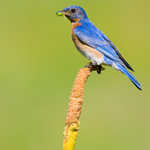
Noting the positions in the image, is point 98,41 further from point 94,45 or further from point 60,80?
point 60,80

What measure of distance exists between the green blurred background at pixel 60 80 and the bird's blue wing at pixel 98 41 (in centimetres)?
180

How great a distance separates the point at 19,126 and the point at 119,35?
539cm

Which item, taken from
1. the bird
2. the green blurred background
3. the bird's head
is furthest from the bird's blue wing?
the green blurred background

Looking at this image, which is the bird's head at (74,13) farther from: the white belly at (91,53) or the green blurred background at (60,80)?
the green blurred background at (60,80)

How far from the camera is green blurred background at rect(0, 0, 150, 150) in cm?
873

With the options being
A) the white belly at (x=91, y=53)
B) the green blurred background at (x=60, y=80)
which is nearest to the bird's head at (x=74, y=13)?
the white belly at (x=91, y=53)

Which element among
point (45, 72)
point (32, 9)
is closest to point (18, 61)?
point (45, 72)

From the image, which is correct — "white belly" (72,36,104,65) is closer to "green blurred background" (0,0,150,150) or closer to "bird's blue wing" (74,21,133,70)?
"bird's blue wing" (74,21,133,70)

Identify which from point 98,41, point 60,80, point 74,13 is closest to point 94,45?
point 98,41

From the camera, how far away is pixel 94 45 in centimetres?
708

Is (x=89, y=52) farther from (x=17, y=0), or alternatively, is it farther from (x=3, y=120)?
(x=17, y=0)

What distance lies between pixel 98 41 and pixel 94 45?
8 cm

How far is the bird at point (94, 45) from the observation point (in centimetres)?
681

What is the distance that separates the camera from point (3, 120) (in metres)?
9.13
